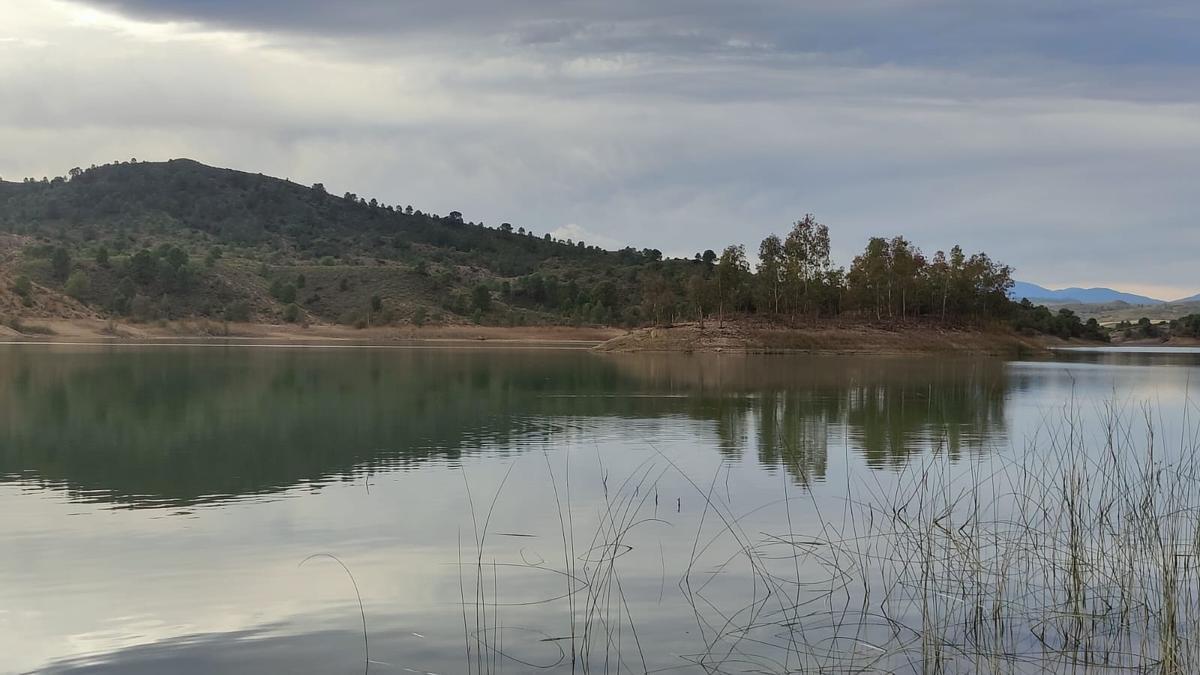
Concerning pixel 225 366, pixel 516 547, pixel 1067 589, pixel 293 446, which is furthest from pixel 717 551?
pixel 225 366

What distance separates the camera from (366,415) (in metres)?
27.5

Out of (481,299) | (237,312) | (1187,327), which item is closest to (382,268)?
(481,299)

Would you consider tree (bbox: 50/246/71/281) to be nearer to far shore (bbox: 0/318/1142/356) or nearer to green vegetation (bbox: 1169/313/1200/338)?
far shore (bbox: 0/318/1142/356)

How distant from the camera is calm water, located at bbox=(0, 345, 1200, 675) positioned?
920cm

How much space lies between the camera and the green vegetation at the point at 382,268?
86250 millimetres

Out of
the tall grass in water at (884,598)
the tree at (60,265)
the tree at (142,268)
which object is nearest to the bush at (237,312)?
the tree at (142,268)

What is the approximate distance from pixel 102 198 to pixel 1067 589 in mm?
168393

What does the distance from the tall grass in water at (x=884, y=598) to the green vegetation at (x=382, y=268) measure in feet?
223

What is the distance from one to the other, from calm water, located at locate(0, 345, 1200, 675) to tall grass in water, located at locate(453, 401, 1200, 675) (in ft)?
0.28

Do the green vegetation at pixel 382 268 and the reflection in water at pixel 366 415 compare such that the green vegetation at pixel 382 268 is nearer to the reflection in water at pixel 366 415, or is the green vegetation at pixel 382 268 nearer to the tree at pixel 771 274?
the tree at pixel 771 274

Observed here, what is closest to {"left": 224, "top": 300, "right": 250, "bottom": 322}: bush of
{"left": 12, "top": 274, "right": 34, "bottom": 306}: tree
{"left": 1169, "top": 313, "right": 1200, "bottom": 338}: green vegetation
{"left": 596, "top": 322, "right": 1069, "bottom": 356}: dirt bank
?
{"left": 12, "top": 274, "right": 34, "bottom": 306}: tree

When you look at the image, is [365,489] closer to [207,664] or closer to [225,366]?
[207,664]

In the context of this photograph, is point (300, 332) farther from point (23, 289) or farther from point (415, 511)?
point (415, 511)

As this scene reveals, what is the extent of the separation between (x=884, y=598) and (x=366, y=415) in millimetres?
19178
